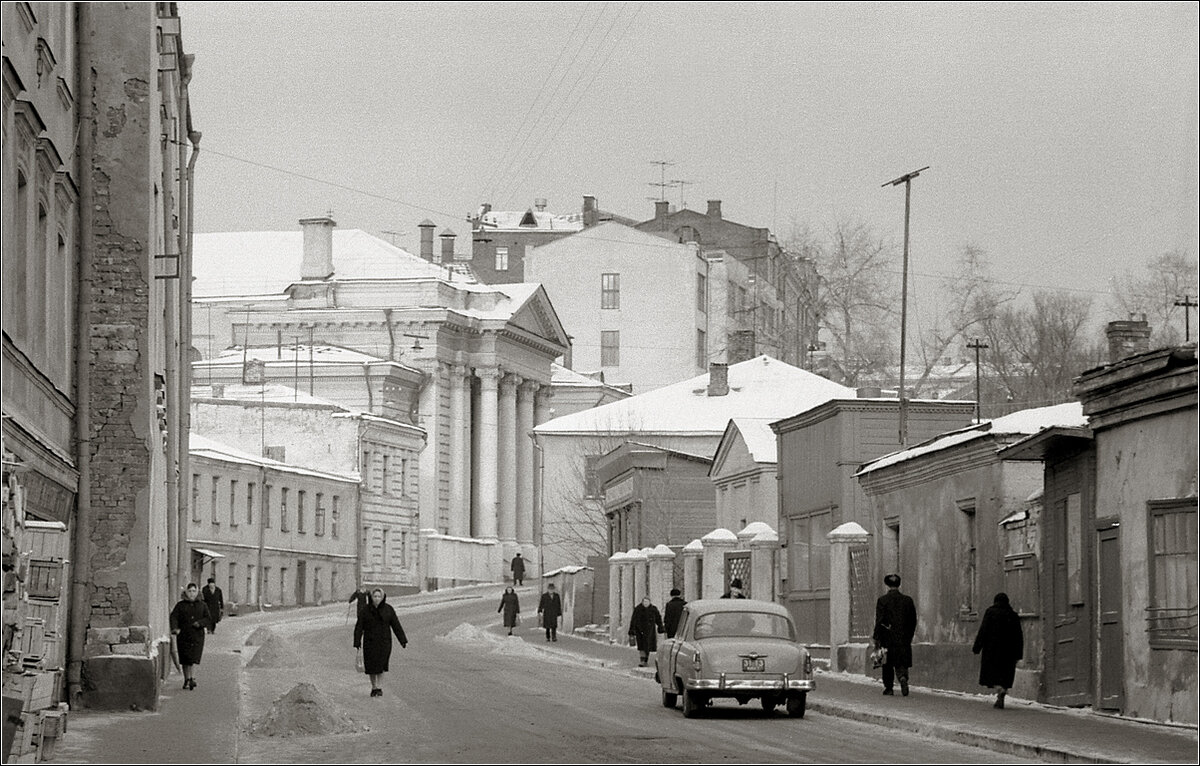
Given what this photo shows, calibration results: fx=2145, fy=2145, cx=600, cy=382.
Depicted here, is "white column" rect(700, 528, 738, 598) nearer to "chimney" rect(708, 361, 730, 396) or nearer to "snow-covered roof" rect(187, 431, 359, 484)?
"snow-covered roof" rect(187, 431, 359, 484)

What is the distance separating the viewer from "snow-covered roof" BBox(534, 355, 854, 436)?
70.1 metres

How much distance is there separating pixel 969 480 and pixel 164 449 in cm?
1134

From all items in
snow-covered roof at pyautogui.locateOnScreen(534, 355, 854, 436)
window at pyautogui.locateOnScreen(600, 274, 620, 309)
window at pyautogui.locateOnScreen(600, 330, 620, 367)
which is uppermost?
window at pyautogui.locateOnScreen(600, 274, 620, 309)

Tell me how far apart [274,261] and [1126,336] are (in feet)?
296

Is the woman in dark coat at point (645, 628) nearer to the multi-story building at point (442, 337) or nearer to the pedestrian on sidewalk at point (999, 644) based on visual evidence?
the pedestrian on sidewalk at point (999, 644)

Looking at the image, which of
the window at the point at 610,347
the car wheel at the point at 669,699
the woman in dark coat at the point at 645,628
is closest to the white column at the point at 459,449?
the window at the point at 610,347

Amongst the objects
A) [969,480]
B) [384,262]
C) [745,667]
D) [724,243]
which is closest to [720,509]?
[969,480]

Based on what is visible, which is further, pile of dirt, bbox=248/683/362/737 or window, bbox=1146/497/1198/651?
window, bbox=1146/497/1198/651

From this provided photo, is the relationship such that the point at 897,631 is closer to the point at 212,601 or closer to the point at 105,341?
the point at 105,341

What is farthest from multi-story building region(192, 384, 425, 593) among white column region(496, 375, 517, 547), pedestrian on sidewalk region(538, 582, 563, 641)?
pedestrian on sidewalk region(538, 582, 563, 641)

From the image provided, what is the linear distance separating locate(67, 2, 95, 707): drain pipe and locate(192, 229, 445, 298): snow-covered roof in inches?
3315

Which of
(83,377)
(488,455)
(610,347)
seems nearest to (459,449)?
(488,455)

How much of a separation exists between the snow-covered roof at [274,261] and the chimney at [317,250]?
2.21 feet

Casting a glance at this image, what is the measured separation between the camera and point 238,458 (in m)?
74.3
